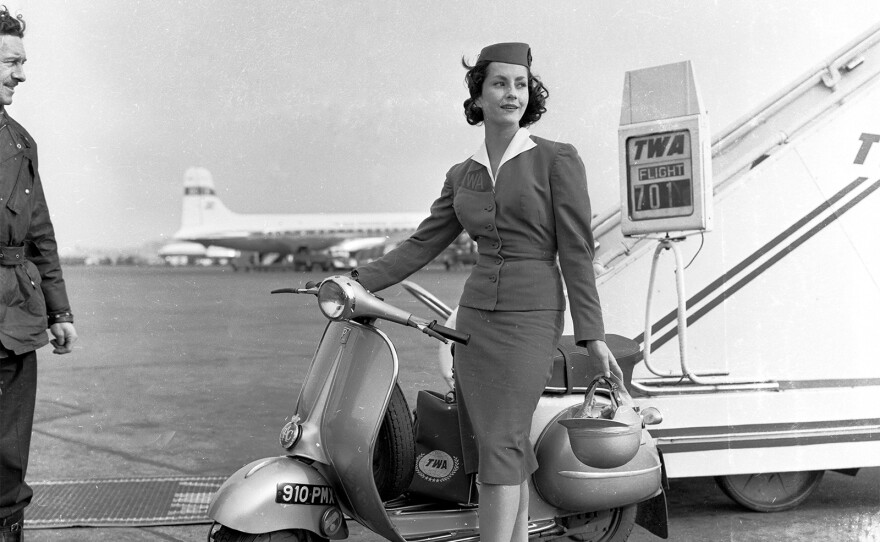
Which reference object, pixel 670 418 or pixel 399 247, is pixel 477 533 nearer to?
pixel 399 247

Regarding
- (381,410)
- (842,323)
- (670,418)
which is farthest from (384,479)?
(842,323)

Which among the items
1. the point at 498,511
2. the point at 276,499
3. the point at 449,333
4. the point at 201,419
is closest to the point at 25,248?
the point at 276,499

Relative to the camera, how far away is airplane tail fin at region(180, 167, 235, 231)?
53.5 metres

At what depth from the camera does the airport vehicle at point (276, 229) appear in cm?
3592

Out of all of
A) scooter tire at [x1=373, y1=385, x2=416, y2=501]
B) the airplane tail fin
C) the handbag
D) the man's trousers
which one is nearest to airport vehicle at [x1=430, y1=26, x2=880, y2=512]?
the handbag

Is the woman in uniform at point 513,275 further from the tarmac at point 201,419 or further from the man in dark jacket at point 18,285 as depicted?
the man in dark jacket at point 18,285

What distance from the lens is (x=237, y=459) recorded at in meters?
5.45

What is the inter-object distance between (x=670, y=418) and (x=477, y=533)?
1.32 m

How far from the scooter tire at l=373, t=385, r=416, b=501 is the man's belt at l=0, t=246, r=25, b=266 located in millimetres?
1272

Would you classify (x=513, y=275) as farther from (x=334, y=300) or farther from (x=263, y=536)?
(x=263, y=536)

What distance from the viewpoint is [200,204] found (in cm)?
5400

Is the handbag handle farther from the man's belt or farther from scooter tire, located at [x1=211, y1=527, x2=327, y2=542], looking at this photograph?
the man's belt

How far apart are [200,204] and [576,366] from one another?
52.8 metres

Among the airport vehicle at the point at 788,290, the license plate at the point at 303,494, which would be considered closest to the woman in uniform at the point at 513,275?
the license plate at the point at 303,494
